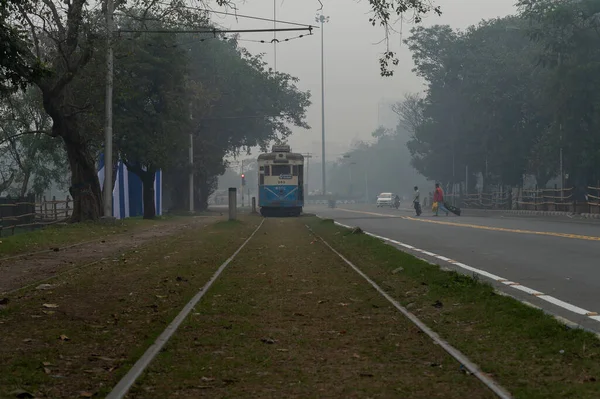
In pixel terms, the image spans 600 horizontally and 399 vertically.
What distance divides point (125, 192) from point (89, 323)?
39356 millimetres

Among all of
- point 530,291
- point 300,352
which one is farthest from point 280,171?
point 300,352

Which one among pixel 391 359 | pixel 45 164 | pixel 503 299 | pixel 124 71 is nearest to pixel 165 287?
pixel 503 299

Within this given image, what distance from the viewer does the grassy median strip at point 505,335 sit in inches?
233

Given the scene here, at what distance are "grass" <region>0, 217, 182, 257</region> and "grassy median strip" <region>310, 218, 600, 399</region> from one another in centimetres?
1093

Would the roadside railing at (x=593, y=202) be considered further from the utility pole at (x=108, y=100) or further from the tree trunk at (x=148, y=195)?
the utility pole at (x=108, y=100)

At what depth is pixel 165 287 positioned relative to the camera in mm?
11953

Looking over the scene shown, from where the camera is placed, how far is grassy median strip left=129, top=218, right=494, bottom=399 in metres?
5.79

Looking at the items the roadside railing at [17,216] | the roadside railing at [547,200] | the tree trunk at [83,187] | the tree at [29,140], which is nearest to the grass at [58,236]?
the tree trunk at [83,187]

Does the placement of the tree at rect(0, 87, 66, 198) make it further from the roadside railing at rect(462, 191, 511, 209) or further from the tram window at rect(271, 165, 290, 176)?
the roadside railing at rect(462, 191, 511, 209)

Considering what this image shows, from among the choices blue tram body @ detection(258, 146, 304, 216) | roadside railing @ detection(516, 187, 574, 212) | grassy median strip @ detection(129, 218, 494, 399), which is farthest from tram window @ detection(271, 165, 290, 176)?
grassy median strip @ detection(129, 218, 494, 399)

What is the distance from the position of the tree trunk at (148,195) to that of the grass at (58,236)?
32.0 ft

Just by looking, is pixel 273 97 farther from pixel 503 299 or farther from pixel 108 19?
pixel 503 299

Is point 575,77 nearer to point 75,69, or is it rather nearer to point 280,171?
point 280,171

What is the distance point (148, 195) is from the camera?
4491 cm
